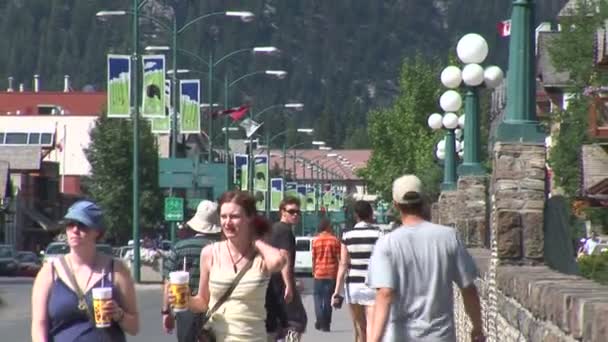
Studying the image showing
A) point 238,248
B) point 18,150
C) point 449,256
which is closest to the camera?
point 449,256

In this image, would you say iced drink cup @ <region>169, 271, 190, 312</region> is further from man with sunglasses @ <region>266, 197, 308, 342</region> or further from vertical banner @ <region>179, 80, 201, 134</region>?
vertical banner @ <region>179, 80, 201, 134</region>

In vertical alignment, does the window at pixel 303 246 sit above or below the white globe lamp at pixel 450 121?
below

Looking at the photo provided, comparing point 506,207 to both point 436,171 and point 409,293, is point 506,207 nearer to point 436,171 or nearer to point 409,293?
point 409,293

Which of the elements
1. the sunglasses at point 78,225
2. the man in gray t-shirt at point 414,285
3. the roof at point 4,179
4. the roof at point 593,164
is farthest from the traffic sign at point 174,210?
the roof at point 4,179

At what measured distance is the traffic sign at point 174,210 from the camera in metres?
48.4

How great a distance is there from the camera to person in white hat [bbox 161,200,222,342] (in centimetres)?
1051

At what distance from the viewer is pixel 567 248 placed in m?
15.2

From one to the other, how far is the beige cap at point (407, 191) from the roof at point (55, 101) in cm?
13292

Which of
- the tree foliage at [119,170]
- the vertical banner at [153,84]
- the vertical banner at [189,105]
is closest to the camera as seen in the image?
the vertical banner at [153,84]

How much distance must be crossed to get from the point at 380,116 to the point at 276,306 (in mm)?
86101

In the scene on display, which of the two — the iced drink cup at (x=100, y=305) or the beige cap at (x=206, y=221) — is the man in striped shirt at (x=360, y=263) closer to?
the beige cap at (x=206, y=221)

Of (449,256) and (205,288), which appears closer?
(449,256)

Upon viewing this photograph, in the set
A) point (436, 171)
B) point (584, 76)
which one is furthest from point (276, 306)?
point (436, 171)

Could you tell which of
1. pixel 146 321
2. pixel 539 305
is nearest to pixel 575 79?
pixel 146 321
